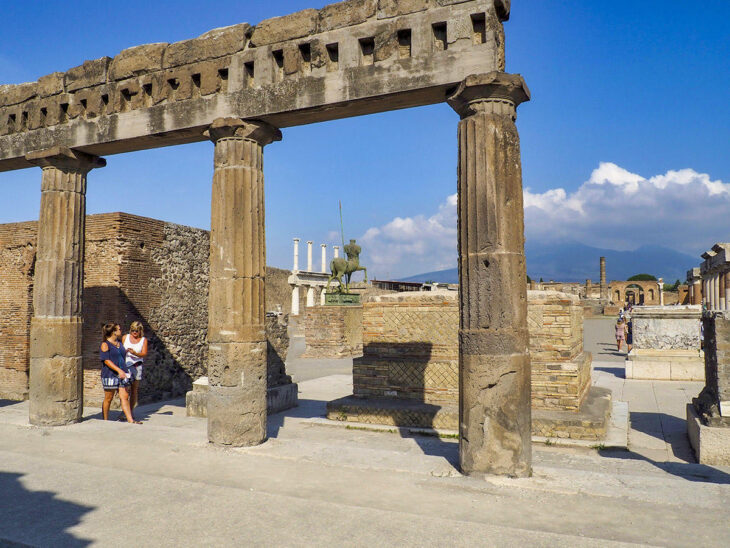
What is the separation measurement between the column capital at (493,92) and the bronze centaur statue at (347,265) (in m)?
14.6

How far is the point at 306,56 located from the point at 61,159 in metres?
3.66

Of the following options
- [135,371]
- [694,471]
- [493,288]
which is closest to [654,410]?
[694,471]

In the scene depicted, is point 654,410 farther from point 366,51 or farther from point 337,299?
point 337,299

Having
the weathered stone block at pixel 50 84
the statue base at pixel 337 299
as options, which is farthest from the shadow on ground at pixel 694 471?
the statue base at pixel 337 299

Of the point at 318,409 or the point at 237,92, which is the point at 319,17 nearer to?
the point at 237,92

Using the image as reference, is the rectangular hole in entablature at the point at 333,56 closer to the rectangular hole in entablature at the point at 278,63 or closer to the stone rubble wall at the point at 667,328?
the rectangular hole in entablature at the point at 278,63

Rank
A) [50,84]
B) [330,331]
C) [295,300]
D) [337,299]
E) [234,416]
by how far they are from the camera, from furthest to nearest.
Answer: [295,300], [337,299], [330,331], [50,84], [234,416]

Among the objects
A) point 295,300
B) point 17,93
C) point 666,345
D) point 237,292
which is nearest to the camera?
point 237,292

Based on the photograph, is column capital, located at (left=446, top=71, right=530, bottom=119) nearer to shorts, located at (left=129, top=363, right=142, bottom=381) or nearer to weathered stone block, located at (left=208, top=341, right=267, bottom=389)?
weathered stone block, located at (left=208, top=341, right=267, bottom=389)

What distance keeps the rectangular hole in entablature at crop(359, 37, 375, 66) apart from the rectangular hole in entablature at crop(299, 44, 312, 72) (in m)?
0.59

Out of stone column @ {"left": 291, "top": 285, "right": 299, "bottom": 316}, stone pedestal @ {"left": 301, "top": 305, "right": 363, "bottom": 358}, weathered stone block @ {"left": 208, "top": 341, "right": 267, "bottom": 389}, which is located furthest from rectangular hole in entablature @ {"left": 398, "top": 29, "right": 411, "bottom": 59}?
stone column @ {"left": 291, "top": 285, "right": 299, "bottom": 316}

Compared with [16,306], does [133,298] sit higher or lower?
higher

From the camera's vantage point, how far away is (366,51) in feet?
18.6

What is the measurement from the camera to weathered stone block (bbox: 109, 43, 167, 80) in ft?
22.0
